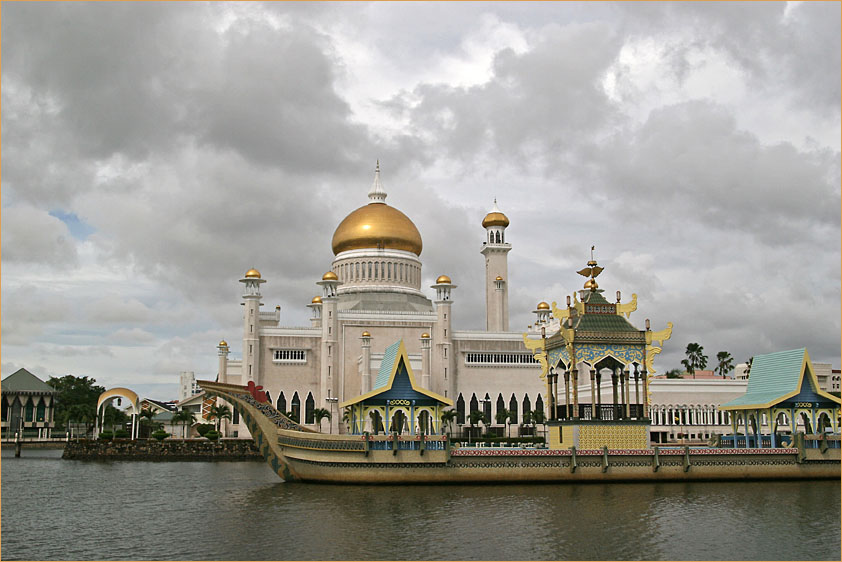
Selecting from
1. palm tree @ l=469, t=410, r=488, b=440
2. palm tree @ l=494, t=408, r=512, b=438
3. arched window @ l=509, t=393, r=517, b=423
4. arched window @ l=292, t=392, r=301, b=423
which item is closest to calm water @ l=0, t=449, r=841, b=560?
palm tree @ l=469, t=410, r=488, b=440

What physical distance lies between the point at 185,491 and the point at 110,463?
19790mm

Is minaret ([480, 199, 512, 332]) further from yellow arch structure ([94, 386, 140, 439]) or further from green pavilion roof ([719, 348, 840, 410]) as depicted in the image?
green pavilion roof ([719, 348, 840, 410])

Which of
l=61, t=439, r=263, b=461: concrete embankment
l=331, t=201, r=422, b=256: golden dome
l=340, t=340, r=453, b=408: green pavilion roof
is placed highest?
l=331, t=201, r=422, b=256: golden dome

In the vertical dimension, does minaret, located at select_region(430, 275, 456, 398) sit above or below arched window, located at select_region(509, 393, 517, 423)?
above

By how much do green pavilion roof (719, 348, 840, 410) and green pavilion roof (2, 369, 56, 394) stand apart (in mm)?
65736

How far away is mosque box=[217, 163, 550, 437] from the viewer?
63000mm

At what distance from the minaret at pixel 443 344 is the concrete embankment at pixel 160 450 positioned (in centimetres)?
1712

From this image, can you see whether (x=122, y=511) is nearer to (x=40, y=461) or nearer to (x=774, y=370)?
(x=774, y=370)

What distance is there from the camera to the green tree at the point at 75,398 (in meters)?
74.3

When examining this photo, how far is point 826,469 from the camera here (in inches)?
1174

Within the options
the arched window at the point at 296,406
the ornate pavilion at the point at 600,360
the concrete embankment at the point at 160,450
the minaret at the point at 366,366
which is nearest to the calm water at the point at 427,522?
the ornate pavilion at the point at 600,360

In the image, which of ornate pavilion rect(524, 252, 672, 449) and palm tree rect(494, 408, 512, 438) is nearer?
ornate pavilion rect(524, 252, 672, 449)

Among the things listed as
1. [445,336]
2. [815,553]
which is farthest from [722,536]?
[445,336]

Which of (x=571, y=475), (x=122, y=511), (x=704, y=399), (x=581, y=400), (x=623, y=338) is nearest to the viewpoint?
(x=122, y=511)
